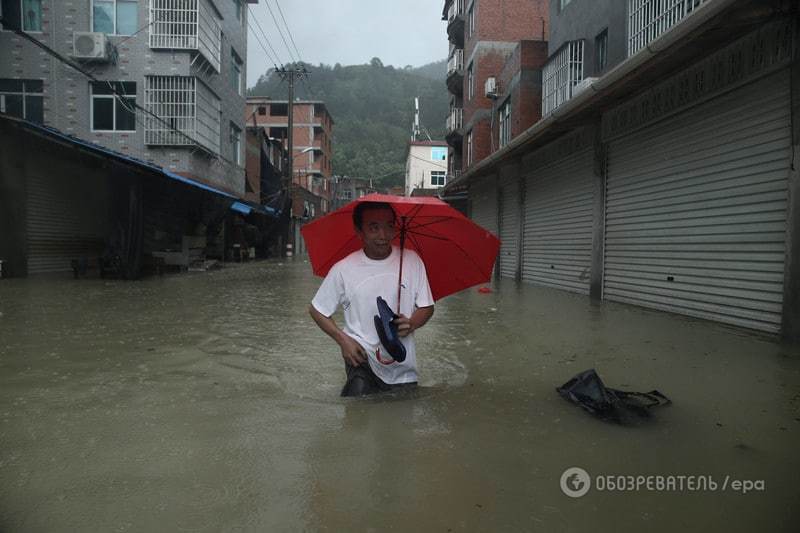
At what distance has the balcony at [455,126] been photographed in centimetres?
3238

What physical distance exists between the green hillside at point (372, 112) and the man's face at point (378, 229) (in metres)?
67.0

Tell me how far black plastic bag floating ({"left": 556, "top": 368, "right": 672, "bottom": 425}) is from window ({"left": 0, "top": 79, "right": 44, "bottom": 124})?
21.3 metres

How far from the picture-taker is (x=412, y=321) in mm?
3371

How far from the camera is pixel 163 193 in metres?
16.5

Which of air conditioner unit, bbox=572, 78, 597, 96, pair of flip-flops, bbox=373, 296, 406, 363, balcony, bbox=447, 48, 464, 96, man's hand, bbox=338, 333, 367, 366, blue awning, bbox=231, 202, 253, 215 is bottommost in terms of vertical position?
man's hand, bbox=338, 333, 367, 366

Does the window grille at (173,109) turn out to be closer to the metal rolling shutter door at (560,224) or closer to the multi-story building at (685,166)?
the multi-story building at (685,166)

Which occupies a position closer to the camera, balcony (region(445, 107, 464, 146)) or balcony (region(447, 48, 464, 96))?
balcony (region(447, 48, 464, 96))

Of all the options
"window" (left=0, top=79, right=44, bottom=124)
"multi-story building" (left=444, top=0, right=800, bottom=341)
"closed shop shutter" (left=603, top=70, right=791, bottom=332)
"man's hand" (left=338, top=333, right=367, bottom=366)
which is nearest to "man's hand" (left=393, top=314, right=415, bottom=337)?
"man's hand" (left=338, top=333, right=367, bottom=366)

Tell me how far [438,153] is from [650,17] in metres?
52.0

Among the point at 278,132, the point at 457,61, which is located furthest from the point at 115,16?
the point at 278,132

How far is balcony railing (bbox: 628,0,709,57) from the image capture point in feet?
33.7

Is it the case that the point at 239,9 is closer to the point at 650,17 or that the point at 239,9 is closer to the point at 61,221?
the point at 61,221

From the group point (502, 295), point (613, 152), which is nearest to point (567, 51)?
point (613, 152)

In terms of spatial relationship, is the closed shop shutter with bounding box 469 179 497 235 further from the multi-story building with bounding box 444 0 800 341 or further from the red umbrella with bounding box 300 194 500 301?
the red umbrella with bounding box 300 194 500 301
